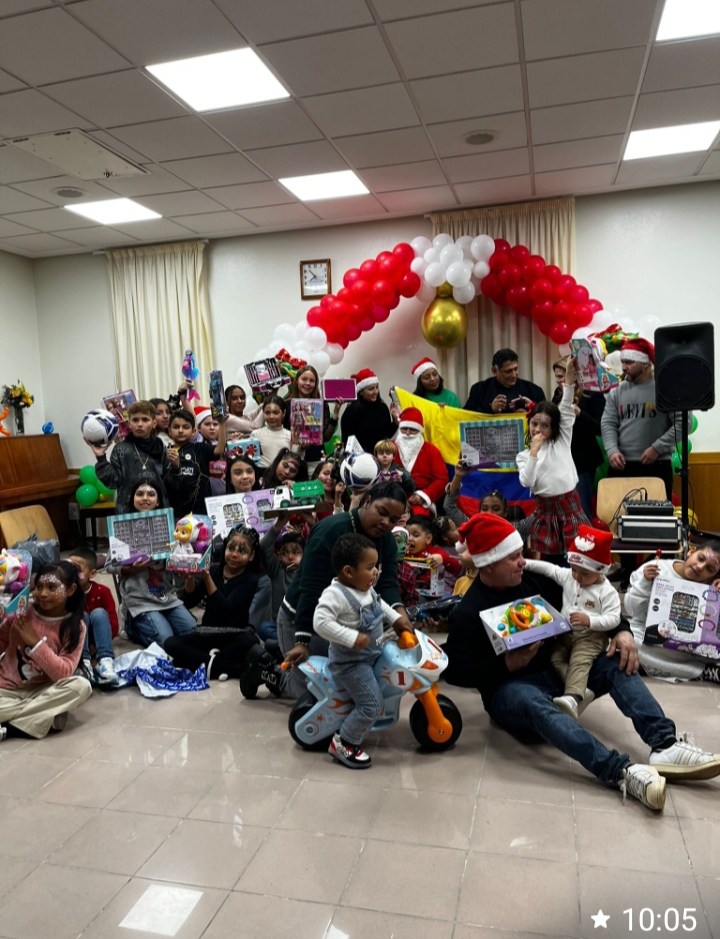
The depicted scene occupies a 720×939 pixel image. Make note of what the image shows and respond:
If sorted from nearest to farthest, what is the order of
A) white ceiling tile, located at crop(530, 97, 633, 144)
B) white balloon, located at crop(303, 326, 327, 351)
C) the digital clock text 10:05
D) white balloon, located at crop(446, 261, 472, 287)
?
the digital clock text 10:05 → white ceiling tile, located at crop(530, 97, 633, 144) → white balloon, located at crop(446, 261, 472, 287) → white balloon, located at crop(303, 326, 327, 351)

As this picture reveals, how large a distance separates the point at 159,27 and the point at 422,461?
3.11m

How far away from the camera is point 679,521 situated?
4426mm

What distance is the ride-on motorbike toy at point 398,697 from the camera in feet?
8.95

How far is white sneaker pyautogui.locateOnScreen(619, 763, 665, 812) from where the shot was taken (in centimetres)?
226

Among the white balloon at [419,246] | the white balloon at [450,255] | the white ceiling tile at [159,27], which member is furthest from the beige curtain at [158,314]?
Result: the white ceiling tile at [159,27]

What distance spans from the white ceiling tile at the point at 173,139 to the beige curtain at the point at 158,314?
7.68 feet

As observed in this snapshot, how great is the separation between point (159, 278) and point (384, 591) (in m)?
5.78

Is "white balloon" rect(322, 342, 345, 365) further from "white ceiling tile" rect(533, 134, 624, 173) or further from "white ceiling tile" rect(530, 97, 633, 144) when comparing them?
"white ceiling tile" rect(530, 97, 633, 144)

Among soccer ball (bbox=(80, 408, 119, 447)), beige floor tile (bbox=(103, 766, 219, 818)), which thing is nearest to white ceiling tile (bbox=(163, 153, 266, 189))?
soccer ball (bbox=(80, 408, 119, 447))


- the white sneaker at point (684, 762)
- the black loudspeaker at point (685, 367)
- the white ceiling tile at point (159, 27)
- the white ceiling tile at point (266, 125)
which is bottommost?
the white sneaker at point (684, 762)

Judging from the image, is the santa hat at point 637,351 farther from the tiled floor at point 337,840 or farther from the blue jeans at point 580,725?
the blue jeans at point 580,725

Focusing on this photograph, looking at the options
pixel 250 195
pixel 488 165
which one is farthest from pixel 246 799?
pixel 250 195

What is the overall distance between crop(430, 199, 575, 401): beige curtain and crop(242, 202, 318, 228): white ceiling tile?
4.02ft

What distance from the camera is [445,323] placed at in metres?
6.18
